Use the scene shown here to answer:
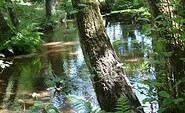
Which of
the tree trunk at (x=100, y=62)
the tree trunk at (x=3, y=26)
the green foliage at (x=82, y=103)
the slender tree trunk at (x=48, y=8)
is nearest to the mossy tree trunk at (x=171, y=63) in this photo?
the tree trunk at (x=100, y=62)

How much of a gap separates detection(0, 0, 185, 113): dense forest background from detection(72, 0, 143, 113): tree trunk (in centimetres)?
8

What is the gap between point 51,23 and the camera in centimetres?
1950

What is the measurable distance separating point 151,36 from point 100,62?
2.20 feet

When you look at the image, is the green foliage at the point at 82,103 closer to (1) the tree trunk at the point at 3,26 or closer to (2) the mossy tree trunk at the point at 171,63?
(2) the mossy tree trunk at the point at 171,63

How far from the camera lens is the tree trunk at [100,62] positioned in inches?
139

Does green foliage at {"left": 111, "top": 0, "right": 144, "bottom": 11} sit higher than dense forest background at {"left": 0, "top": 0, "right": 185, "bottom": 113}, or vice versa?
green foliage at {"left": 111, "top": 0, "right": 144, "bottom": 11}

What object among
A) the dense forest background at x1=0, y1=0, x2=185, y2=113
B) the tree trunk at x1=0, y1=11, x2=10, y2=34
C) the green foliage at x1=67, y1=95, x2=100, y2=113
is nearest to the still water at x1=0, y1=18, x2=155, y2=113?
the dense forest background at x1=0, y1=0, x2=185, y2=113

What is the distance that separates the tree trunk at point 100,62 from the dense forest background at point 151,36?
8 cm

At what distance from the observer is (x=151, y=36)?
3281 mm

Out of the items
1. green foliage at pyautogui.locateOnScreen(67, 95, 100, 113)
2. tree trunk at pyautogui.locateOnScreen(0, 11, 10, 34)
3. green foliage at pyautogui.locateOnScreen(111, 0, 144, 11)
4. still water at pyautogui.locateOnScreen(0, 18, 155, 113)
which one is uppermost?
green foliage at pyautogui.locateOnScreen(111, 0, 144, 11)

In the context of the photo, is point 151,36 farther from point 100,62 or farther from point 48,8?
point 48,8

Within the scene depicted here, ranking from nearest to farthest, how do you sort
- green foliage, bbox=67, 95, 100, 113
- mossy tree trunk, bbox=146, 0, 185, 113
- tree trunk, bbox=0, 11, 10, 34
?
1. green foliage, bbox=67, 95, 100, 113
2. mossy tree trunk, bbox=146, 0, 185, 113
3. tree trunk, bbox=0, 11, 10, 34

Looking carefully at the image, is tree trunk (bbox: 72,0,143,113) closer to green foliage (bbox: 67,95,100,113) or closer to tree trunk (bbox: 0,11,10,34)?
green foliage (bbox: 67,95,100,113)

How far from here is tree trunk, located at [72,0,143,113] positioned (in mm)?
3527
